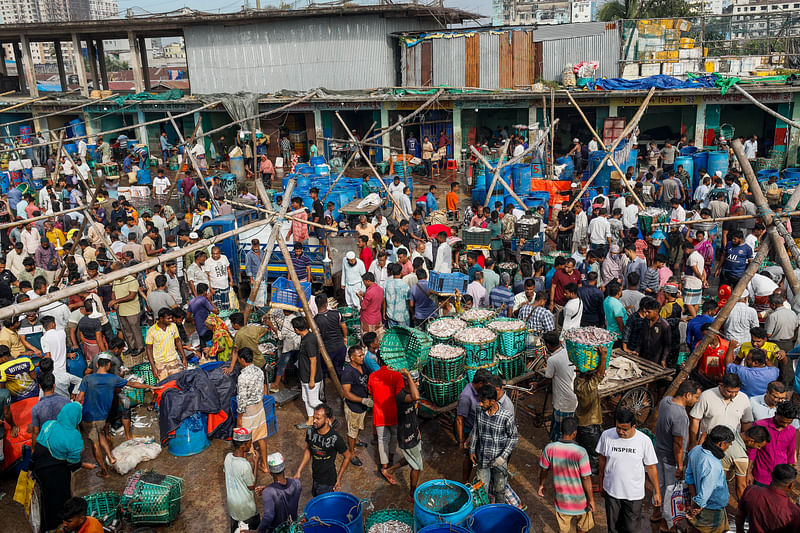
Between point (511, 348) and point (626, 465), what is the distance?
2.84 meters

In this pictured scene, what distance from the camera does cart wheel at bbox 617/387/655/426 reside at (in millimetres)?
8367

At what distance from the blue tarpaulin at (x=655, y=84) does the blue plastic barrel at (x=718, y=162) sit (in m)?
4.81

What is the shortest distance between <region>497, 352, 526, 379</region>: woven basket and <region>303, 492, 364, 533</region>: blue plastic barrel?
2972mm

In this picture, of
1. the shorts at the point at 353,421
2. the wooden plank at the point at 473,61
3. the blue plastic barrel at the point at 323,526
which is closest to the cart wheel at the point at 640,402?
the shorts at the point at 353,421

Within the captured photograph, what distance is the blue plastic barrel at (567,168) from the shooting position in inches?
832

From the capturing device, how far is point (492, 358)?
8.31 meters

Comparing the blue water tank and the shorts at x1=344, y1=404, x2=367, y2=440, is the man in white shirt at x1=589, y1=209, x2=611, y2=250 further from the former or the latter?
the blue water tank

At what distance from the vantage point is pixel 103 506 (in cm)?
682

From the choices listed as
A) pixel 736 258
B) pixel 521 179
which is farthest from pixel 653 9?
pixel 736 258

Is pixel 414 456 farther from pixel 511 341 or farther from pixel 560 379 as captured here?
pixel 511 341

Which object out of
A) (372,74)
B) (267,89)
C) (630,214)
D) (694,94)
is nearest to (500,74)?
(372,74)

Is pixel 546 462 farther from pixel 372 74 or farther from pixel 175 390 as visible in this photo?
pixel 372 74

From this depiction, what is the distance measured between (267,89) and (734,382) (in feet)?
94.8

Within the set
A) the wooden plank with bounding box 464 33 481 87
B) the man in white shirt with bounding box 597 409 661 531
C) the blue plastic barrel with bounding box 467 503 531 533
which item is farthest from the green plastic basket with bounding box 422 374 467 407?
the wooden plank with bounding box 464 33 481 87
